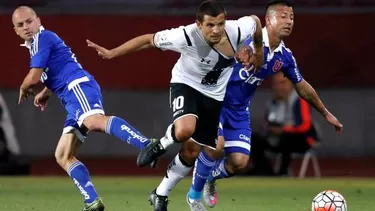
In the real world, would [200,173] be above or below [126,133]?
below

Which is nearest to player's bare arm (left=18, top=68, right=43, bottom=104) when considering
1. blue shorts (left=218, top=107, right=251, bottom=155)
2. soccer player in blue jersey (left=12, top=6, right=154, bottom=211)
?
soccer player in blue jersey (left=12, top=6, right=154, bottom=211)

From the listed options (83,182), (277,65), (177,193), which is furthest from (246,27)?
(177,193)

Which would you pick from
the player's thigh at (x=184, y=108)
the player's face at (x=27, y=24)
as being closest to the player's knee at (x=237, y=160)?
the player's thigh at (x=184, y=108)

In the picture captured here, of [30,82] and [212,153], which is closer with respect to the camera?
[30,82]

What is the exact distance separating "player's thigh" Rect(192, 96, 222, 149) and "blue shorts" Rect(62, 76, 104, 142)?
0.86 m

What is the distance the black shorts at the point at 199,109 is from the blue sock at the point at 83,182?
0.94 m

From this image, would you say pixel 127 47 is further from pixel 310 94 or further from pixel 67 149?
pixel 310 94

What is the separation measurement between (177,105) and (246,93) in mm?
1502

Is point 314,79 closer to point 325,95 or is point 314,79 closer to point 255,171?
point 325,95

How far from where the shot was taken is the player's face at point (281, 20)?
10.4 m

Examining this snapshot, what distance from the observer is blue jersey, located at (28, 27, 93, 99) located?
30.6 ft

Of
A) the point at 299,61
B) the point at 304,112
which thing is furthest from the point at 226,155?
the point at 299,61

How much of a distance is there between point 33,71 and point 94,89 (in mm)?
599

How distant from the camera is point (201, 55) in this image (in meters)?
9.22
